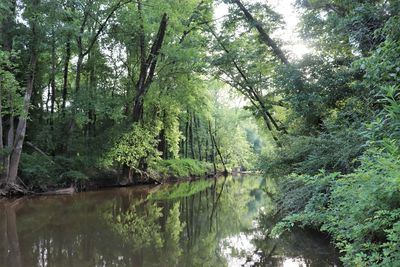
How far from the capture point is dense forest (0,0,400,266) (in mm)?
3700

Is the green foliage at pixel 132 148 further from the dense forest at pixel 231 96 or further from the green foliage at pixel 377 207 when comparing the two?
the green foliage at pixel 377 207

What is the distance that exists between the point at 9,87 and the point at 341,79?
460 inches

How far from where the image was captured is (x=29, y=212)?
10727 millimetres

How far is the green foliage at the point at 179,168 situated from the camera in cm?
2528

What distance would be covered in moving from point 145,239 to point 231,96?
41.5ft

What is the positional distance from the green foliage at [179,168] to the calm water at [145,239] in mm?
13124

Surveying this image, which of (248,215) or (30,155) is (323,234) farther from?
(30,155)

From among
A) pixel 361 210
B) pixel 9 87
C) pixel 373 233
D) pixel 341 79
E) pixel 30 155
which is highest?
pixel 9 87

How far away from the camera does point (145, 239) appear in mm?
7297

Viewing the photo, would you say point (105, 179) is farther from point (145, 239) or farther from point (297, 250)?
point (297, 250)

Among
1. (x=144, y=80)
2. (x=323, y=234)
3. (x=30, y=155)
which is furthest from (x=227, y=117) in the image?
(x=323, y=234)

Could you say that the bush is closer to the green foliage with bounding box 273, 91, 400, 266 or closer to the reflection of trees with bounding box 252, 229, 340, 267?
the green foliage with bounding box 273, 91, 400, 266

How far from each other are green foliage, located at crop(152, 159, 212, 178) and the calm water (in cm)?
1312

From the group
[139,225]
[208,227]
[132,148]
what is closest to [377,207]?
[208,227]
